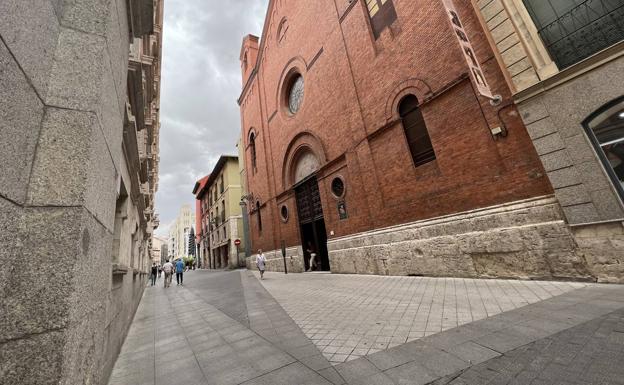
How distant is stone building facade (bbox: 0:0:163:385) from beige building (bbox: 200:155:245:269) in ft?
84.2

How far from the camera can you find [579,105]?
5.05 metres

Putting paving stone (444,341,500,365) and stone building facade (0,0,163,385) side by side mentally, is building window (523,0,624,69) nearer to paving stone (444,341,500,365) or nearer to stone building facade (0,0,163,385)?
paving stone (444,341,500,365)

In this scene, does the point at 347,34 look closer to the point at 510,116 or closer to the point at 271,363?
the point at 510,116

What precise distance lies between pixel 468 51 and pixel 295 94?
11.4m

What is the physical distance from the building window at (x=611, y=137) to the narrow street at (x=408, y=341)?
2087 millimetres

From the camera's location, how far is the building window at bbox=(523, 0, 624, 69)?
15.9 ft

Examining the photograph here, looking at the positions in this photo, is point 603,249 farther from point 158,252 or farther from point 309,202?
point 158,252

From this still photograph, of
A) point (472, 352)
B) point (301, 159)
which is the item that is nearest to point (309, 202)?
point (301, 159)

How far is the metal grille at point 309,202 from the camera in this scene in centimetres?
1362

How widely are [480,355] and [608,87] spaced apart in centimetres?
564

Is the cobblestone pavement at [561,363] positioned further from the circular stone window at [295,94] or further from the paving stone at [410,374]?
the circular stone window at [295,94]

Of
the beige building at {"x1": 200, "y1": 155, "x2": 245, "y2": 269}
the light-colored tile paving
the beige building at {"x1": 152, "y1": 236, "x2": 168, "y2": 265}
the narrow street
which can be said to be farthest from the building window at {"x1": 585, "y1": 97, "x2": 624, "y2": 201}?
the beige building at {"x1": 152, "y1": 236, "x2": 168, "y2": 265}

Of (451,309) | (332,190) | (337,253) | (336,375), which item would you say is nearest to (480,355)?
(336,375)

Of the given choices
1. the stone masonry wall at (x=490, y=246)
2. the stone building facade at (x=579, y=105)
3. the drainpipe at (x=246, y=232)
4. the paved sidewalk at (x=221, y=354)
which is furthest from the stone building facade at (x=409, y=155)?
the drainpipe at (x=246, y=232)
